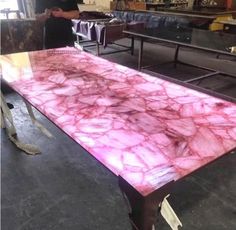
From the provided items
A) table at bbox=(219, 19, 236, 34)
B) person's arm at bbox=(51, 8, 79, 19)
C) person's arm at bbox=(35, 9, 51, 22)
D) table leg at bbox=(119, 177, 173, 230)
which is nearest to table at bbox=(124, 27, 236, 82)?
person's arm at bbox=(51, 8, 79, 19)

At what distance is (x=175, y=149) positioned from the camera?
2.53 feet

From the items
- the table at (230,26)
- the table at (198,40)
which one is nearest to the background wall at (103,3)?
the table at (230,26)

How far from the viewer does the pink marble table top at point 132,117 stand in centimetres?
72

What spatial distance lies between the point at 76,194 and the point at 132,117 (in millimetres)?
673

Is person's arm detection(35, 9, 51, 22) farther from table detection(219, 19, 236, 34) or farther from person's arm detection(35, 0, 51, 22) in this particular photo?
table detection(219, 19, 236, 34)

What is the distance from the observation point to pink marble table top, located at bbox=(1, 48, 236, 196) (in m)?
0.72

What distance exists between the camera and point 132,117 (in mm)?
960

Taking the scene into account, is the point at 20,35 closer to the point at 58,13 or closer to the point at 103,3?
the point at 58,13

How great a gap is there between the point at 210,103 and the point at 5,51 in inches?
87.7

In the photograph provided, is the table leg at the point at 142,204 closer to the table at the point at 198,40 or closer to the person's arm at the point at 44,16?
the table at the point at 198,40

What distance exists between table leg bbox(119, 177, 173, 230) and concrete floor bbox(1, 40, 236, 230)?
606 mm

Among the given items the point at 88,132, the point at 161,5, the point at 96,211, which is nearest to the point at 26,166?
the point at 96,211

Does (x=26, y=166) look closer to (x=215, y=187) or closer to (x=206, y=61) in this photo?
(x=215, y=187)

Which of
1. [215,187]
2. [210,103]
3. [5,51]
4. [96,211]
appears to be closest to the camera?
[210,103]
